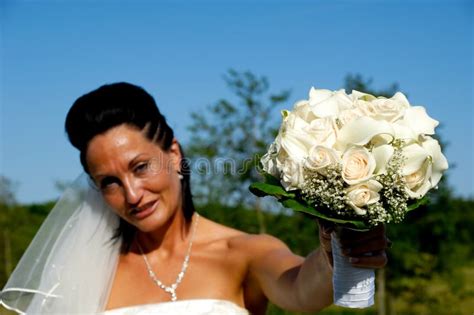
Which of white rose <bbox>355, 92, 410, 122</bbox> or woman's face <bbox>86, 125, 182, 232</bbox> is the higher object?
white rose <bbox>355, 92, 410, 122</bbox>

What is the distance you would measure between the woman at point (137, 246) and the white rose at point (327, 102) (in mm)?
1146

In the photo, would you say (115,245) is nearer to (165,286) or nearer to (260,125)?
(165,286)

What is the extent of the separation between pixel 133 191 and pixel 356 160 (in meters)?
1.82

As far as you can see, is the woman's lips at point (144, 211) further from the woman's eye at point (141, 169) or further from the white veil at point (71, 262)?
the white veil at point (71, 262)

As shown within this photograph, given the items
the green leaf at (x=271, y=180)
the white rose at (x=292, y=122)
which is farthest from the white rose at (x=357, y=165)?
the green leaf at (x=271, y=180)

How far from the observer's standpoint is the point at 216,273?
4.02 meters

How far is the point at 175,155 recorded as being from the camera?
429 cm

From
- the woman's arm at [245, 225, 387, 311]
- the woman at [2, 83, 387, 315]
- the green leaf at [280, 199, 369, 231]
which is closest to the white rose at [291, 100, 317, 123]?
the green leaf at [280, 199, 369, 231]

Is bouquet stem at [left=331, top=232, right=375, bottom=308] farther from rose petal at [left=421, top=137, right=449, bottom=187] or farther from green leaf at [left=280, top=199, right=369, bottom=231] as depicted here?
rose petal at [left=421, top=137, right=449, bottom=187]

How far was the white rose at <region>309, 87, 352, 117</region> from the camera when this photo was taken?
2564 mm

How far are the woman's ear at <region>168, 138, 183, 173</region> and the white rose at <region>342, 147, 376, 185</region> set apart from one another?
1983mm

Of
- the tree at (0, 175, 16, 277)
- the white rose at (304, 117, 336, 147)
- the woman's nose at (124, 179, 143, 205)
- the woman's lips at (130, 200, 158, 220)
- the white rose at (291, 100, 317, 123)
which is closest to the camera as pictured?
the white rose at (304, 117, 336, 147)

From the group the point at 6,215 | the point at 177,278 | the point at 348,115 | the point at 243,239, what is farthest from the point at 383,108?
the point at 6,215

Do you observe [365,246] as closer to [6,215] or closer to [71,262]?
[71,262]
